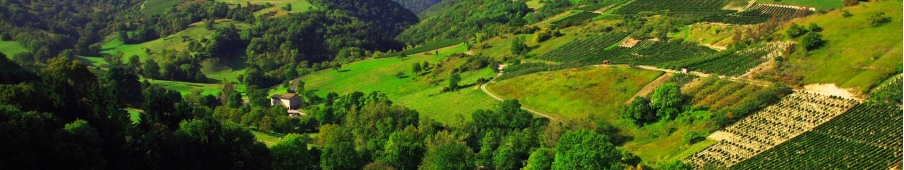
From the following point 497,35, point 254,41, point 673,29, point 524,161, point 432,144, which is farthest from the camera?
point 254,41

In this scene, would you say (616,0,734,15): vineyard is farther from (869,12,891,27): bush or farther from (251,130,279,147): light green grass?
(251,130,279,147): light green grass

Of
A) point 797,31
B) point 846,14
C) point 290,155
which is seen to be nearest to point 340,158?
point 290,155

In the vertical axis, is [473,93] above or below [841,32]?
below

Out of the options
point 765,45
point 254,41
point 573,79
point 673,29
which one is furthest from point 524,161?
point 254,41

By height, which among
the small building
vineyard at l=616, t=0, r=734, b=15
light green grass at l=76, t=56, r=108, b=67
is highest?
vineyard at l=616, t=0, r=734, b=15

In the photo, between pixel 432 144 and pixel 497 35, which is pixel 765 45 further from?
pixel 497 35

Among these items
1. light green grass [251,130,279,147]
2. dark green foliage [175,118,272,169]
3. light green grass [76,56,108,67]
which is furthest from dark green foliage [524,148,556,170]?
light green grass [76,56,108,67]
